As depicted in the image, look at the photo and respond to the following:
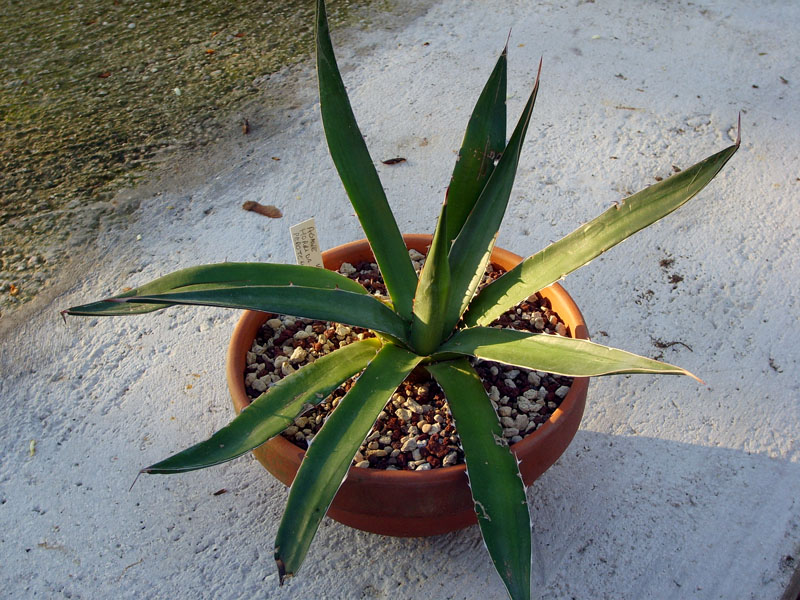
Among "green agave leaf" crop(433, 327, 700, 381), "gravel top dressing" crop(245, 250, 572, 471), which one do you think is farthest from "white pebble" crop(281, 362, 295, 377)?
"green agave leaf" crop(433, 327, 700, 381)

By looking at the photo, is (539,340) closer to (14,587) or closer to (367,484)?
(367,484)

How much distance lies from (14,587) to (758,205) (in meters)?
2.18

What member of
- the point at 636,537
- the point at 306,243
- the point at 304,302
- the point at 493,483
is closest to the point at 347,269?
the point at 306,243

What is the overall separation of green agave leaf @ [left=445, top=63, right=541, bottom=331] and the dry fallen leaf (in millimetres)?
1020

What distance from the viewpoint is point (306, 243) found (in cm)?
154

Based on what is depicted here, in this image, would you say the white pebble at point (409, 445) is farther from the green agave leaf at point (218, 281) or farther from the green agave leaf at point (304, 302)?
the green agave leaf at point (218, 281)

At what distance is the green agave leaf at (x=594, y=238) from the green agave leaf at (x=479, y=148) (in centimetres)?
17

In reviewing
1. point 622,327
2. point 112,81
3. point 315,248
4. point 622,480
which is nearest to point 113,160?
point 112,81

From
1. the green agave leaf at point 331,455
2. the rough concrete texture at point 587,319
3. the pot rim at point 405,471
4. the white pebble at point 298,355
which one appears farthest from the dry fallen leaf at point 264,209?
the green agave leaf at point 331,455

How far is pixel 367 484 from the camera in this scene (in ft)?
3.99

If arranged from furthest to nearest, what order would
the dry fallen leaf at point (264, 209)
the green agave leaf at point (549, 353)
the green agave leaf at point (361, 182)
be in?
the dry fallen leaf at point (264, 209) < the green agave leaf at point (361, 182) < the green agave leaf at point (549, 353)

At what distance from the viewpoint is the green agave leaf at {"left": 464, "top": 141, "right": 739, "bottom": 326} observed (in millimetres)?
1125

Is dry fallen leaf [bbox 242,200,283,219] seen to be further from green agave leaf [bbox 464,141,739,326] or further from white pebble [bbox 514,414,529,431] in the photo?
white pebble [bbox 514,414,529,431]

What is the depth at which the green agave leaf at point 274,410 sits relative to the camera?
3.52ft
